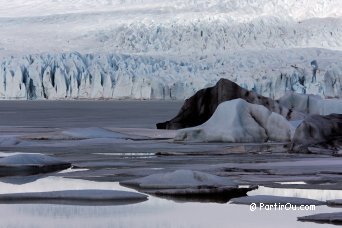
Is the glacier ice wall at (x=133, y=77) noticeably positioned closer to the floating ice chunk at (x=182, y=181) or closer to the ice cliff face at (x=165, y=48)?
the ice cliff face at (x=165, y=48)

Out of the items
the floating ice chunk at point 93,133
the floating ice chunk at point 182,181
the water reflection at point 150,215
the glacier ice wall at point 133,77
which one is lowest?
the water reflection at point 150,215

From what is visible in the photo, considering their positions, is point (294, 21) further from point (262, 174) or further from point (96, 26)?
point (262, 174)

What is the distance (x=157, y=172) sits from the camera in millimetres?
12430

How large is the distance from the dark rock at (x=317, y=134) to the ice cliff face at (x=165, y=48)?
47.5 meters

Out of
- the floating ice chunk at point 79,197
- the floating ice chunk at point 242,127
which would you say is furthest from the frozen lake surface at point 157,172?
the floating ice chunk at point 242,127

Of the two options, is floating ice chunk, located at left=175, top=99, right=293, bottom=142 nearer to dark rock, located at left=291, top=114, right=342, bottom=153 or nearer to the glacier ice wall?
dark rock, located at left=291, top=114, right=342, bottom=153

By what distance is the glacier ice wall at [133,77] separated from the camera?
69250mm

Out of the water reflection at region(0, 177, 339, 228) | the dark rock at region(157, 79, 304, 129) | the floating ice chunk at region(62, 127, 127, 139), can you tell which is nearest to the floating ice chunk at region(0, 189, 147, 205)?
the water reflection at region(0, 177, 339, 228)

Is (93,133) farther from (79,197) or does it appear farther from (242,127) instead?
(79,197)

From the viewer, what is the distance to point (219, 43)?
324 feet

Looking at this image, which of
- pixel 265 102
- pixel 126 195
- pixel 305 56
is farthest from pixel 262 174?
pixel 305 56

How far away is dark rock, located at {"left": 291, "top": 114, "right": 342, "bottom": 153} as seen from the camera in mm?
16594

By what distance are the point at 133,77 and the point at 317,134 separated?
5798cm

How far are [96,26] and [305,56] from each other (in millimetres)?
25166
